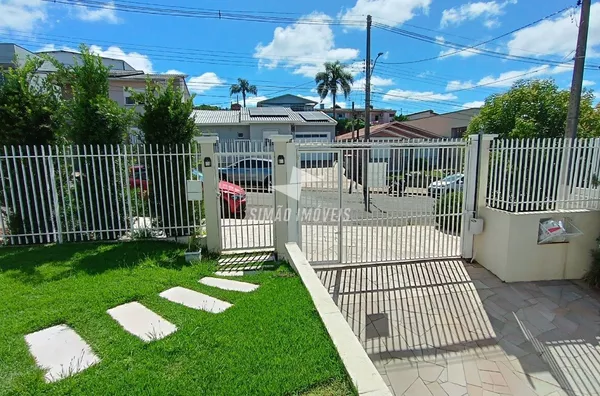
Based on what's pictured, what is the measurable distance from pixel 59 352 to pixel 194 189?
320 cm

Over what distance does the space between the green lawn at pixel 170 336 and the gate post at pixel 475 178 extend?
3738mm

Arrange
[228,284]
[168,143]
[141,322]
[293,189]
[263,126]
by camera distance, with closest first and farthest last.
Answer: [141,322] < [228,284] < [293,189] < [168,143] < [263,126]

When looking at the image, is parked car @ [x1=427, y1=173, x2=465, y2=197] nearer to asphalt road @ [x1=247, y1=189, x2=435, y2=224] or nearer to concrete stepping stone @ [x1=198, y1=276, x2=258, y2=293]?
asphalt road @ [x1=247, y1=189, x2=435, y2=224]

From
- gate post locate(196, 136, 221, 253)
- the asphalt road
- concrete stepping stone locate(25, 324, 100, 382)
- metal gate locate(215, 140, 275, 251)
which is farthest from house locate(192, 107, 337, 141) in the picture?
concrete stepping stone locate(25, 324, 100, 382)

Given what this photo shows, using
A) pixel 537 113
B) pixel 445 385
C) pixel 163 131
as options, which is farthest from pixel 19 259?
pixel 537 113

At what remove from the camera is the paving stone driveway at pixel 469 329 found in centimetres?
322

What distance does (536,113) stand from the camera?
10.0 m

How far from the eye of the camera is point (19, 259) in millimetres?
5148

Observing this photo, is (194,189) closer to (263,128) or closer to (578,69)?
(578,69)

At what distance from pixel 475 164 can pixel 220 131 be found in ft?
62.1

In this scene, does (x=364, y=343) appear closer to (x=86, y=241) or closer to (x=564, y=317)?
(x=564, y=317)

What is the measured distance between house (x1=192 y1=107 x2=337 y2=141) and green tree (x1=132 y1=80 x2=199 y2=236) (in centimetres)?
1468

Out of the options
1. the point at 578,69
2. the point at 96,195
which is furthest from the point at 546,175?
the point at 96,195

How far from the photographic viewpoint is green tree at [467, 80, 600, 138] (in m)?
9.75
